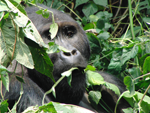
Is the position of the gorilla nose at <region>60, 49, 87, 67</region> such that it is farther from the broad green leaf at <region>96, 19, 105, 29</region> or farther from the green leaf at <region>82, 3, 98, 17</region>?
the green leaf at <region>82, 3, 98, 17</region>

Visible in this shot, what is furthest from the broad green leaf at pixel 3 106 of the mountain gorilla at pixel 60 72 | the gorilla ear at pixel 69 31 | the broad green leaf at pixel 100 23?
the broad green leaf at pixel 100 23

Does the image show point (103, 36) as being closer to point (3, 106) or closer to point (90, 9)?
point (90, 9)

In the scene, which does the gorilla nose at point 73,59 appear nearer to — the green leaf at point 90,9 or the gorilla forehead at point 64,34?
the gorilla forehead at point 64,34

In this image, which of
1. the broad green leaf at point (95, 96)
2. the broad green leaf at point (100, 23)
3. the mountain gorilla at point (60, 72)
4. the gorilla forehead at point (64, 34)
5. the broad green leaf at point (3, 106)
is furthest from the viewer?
the broad green leaf at point (100, 23)

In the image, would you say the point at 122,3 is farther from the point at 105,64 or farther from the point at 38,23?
the point at 38,23

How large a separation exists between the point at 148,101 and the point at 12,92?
1.03 metres

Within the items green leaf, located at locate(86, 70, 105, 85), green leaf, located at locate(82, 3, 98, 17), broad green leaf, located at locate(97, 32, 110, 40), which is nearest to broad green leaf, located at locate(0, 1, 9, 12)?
green leaf, located at locate(86, 70, 105, 85)

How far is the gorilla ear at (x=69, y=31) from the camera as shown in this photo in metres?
2.32

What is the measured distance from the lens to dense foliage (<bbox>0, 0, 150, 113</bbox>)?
3.91 feet

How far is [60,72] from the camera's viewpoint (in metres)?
1.93

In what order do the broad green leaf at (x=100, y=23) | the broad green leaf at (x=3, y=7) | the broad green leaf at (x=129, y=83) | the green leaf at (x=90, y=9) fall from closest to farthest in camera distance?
the broad green leaf at (x=3, y=7) → the broad green leaf at (x=129, y=83) → the broad green leaf at (x=100, y=23) → the green leaf at (x=90, y=9)

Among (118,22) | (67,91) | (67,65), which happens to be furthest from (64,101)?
(118,22)

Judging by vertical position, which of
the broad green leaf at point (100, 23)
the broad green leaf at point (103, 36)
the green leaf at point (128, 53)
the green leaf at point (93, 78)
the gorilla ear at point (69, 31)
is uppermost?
the gorilla ear at point (69, 31)

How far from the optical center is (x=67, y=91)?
2.05 m
